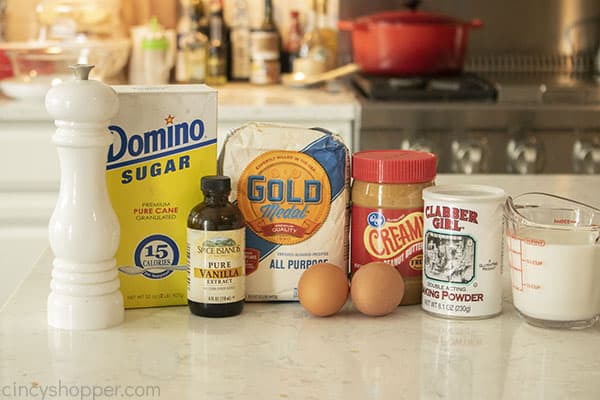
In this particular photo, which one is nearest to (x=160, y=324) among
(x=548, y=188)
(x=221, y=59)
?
(x=548, y=188)

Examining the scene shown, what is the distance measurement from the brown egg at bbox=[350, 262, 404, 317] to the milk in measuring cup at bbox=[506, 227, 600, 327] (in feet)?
0.40

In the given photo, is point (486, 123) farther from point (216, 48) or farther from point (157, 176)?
point (157, 176)

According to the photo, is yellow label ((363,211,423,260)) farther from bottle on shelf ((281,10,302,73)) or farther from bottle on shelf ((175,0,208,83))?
bottle on shelf ((281,10,302,73))

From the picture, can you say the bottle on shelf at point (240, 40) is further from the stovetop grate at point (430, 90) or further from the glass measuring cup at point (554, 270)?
the glass measuring cup at point (554, 270)

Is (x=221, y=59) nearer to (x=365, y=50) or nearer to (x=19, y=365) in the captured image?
(x=365, y=50)

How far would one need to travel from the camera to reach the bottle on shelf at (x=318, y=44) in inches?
120

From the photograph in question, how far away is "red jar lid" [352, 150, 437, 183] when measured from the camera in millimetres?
1051

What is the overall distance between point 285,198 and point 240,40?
2184 millimetres

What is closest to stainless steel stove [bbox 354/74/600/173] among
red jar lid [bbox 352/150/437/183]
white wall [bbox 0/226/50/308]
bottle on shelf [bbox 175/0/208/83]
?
bottle on shelf [bbox 175/0/208/83]

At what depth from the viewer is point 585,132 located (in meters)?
2.53

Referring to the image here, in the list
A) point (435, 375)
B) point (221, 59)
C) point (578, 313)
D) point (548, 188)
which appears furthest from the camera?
point (221, 59)

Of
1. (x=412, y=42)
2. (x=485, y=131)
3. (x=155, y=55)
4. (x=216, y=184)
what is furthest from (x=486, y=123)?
(x=216, y=184)

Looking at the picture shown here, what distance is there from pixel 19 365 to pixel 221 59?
2303 millimetres

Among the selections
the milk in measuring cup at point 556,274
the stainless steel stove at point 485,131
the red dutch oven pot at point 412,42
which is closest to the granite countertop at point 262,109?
the stainless steel stove at point 485,131
